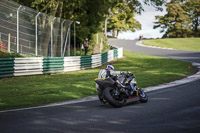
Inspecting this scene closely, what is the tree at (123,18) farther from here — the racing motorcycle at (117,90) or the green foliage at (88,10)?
the racing motorcycle at (117,90)

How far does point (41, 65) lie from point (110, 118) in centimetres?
1397

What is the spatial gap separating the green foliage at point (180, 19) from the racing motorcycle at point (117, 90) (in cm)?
7512

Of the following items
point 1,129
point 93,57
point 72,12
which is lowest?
point 1,129

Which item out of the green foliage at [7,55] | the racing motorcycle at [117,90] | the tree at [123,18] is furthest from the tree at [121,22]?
the racing motorcycle at [117,90]

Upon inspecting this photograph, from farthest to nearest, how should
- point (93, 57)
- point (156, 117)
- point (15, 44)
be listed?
point (93, 57)
point (15, 44)
point (156, 117)

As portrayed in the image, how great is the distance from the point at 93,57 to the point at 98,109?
58.6 ft

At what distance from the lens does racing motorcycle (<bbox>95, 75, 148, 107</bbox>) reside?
9.45 meters

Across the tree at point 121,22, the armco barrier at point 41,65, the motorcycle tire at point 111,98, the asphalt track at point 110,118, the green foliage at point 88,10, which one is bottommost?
the asphalt track at point 110,118

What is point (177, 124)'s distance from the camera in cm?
714

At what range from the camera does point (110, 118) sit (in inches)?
314

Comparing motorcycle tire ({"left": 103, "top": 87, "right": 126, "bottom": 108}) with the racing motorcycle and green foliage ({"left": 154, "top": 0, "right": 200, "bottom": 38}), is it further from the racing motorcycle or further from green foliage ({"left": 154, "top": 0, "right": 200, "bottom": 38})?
green foliage ({"left": 154, "top": 0, "right": 200, "bottom": 38})

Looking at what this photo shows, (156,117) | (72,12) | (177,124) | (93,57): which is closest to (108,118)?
(156,117)

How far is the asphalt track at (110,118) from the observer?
6836 mm

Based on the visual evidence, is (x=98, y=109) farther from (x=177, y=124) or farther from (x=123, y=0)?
(x=123, y=0)
